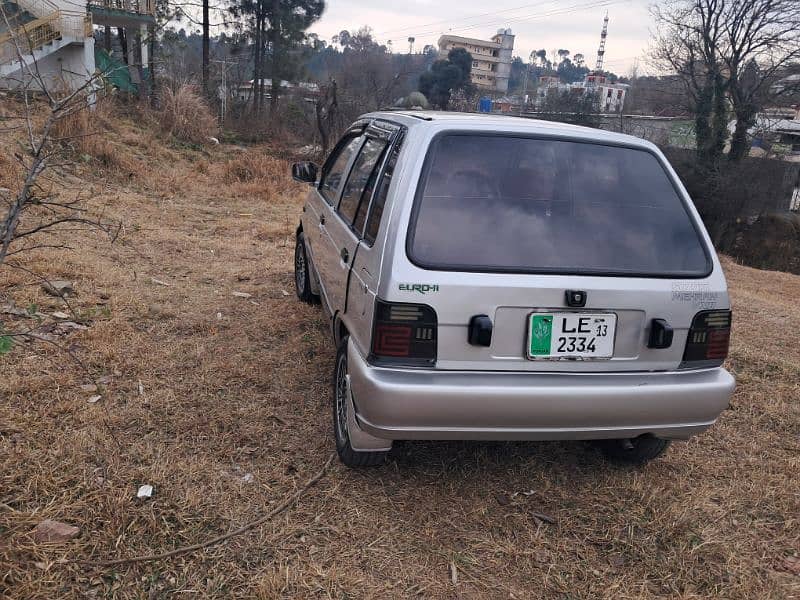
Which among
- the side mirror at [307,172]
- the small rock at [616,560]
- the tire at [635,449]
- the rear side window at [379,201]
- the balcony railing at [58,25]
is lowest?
the small rock at [616,560]

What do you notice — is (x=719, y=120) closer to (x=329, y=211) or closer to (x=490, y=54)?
(x=329, y=211)

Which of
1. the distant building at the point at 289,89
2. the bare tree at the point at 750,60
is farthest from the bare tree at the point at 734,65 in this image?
the distant building at the point at 289,89

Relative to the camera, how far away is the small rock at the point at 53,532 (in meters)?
2.35

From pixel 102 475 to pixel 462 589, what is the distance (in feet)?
5.40

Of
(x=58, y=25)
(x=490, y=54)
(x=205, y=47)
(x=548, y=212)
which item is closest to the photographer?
(x=548, y=212)

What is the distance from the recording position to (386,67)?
4791 centimetres

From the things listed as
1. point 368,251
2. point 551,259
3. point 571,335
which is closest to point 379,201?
point 368,251

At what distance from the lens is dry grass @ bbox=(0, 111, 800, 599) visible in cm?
235

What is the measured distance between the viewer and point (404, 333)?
2443 millimetres

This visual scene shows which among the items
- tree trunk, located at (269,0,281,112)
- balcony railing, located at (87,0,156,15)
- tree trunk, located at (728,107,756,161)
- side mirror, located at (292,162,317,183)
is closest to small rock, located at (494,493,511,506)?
side mirror, located at (292,162,317,183)

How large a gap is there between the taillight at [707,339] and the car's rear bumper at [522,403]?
0.25 ft

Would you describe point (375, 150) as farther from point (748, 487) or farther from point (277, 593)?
point (748, 487)

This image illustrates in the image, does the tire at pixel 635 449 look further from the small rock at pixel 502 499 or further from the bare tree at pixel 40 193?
the bare tree at pixel 40 193

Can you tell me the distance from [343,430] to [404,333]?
2.81ft
